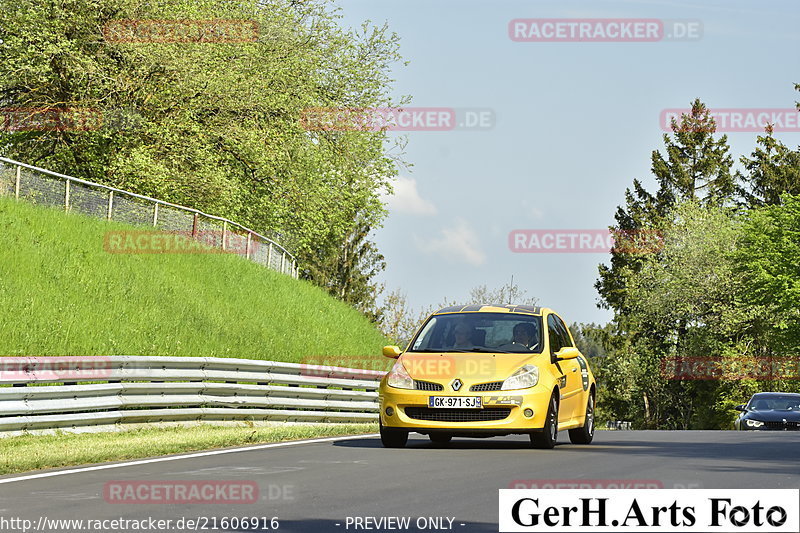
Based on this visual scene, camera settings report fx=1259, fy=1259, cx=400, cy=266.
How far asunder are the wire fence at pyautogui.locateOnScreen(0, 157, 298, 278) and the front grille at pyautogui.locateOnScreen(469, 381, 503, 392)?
15.1m

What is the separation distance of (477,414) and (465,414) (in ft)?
0.46

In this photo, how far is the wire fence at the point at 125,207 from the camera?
89.0 feet

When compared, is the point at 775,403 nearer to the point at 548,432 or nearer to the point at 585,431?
the point at 585,431

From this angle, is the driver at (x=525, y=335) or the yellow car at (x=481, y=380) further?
the driver at (x=525, y=335)

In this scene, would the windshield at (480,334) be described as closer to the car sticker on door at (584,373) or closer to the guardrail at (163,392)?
the car sticker on door at (584,373)

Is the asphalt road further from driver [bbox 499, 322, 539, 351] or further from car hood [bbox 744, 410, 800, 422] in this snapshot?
car hood [bbox 744, 410, 800, 422]

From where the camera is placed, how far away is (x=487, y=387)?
14.7 meters

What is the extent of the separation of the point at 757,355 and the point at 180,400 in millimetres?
59226

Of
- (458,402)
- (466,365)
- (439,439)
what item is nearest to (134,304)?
(439,439)

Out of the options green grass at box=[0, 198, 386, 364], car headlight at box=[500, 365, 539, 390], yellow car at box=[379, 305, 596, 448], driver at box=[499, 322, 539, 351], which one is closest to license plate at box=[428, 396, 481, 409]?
yellow car at box=[379, 305, 596, 448]

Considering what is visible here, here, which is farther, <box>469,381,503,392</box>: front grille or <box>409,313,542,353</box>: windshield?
<box>409,313,542,353</box>: windshield

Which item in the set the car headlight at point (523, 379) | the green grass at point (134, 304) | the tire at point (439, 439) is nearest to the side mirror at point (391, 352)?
the tire at point (439, 439)

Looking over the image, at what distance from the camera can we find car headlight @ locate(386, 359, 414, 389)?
14.9m

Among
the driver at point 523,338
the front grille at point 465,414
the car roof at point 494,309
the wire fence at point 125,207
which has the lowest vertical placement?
the front grille at point 465,414
